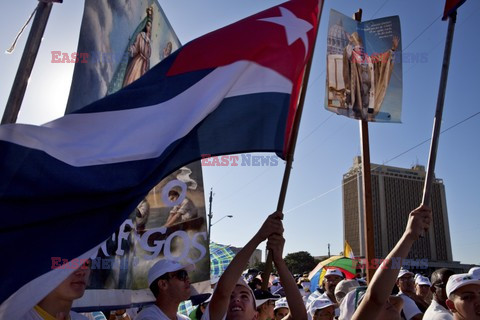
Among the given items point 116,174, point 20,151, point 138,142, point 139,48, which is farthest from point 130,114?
point 139,48

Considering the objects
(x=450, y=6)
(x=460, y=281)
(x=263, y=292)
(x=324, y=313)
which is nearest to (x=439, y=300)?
(x=324, y=313)

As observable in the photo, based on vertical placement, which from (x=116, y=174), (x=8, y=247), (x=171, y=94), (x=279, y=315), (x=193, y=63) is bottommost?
(x=279, y=315)

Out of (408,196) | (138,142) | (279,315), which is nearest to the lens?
(138,142)

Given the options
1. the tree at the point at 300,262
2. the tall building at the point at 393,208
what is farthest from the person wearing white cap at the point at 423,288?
the tall building at the point at 393,208

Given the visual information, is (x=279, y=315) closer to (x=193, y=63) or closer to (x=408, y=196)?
(x=193, y=63)

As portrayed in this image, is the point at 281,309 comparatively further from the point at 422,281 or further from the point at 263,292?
the point at 422,281

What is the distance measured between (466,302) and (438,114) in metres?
1.38

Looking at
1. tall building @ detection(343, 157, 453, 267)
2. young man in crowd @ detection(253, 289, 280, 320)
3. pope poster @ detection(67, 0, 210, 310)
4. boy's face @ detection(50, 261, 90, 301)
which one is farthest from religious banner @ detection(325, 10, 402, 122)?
tall building @ detection(343, 157, 453, 267)

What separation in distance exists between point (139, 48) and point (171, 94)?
4.73 ft

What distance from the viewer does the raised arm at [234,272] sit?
2.83 metres

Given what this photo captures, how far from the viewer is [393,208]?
84625 millimetres

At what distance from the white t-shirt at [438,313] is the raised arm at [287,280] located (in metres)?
1.83

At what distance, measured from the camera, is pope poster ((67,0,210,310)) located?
3.70 m

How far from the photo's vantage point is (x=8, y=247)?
2213 millimetres
